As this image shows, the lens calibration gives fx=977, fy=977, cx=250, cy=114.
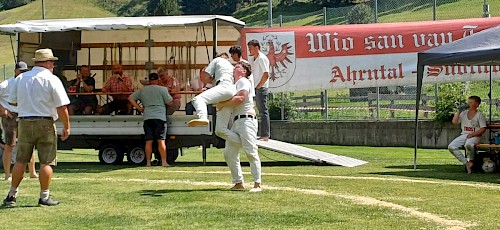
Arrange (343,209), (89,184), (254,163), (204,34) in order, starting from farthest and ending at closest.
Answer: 1. (204,34)
2. (89,184)
3. (254,163)
4. (343,209)

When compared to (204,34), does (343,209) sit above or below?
below

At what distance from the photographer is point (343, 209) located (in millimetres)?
10750

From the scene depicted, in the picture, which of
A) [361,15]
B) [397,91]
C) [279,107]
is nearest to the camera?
[397,91]

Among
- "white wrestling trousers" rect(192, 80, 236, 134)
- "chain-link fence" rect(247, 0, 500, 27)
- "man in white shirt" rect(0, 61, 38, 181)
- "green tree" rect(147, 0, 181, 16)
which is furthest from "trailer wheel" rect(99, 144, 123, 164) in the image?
"green tree" rect(147, 0, 181, 16)

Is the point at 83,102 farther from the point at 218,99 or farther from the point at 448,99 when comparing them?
the point at 448,99

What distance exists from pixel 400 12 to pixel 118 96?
8.77m

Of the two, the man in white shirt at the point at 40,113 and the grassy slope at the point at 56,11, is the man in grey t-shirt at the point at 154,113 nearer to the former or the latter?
the man in white shirt at the point at 40,113

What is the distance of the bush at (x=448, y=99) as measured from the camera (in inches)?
961

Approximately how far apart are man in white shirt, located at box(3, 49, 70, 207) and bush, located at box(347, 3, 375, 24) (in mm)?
14749

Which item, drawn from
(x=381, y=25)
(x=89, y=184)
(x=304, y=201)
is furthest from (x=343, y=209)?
(x=381, y=25)

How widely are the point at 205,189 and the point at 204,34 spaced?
28.8 ft

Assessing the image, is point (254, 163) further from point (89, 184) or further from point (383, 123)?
point (383, 123)

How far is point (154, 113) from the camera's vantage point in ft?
59.9

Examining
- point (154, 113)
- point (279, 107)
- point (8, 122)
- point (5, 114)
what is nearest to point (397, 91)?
point (279, 107)
